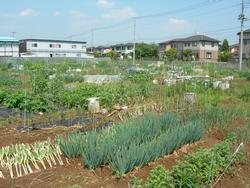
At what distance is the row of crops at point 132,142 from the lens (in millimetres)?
4098

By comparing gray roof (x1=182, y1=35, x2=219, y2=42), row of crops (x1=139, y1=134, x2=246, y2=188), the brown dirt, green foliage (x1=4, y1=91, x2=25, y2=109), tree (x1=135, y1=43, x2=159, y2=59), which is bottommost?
the brown dirt

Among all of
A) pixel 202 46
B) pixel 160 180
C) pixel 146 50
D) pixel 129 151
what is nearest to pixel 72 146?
pixel 129 151

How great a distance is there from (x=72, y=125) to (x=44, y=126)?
1.84ft

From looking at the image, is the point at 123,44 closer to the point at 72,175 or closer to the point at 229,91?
the point at 229,91

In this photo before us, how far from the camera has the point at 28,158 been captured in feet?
15.1

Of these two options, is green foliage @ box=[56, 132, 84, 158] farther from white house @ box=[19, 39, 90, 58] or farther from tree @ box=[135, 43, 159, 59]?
white house @ box=[19, 39, 90, 58]

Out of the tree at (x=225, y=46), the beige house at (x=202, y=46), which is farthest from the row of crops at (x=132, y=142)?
the beige house at (x=202, y=46)

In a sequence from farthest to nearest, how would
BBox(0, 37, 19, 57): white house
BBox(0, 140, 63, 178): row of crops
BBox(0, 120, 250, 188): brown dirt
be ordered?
BBox(0, 37, 19, 57): white house < BBox(0, 140, 63, 178): row of crops < BBox(0, 120, 250, 188): brown dirt

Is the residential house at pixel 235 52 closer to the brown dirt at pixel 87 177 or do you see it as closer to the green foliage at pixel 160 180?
the brown dirt at pixel 87 177

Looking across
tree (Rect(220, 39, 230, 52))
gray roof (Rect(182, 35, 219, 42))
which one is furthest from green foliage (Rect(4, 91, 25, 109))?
gray roof (Rect(182, 35, 219, 42))

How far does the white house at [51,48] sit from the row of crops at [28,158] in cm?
5721

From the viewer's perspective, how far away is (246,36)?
53938 mm

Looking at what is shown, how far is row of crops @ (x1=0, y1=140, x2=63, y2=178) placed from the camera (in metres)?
4.42

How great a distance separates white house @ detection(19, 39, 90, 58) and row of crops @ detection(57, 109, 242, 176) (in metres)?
57.2
